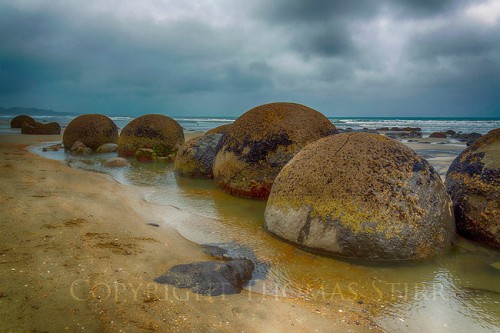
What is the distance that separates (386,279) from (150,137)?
12.4m

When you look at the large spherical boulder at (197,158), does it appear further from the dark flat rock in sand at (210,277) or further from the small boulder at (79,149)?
the small boulder at (79,149)

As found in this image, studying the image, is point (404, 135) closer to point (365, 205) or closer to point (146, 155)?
point (146, 155)

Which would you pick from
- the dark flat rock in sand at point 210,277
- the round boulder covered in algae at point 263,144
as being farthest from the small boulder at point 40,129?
the dark flat rock in sand at point 210,277

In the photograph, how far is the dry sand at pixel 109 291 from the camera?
2340 millimetres

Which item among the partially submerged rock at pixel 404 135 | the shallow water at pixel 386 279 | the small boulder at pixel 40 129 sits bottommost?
the shallow water at pixel 386 279

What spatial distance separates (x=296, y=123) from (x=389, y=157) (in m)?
3.12

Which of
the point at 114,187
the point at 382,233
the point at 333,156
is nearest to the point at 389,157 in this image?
the point at 333,156

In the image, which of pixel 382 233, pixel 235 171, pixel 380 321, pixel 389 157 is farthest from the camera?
pixel 235 171

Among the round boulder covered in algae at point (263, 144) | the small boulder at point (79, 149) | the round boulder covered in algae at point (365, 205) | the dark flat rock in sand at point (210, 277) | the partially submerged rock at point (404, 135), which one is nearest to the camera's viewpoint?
the dark flat rock in sand at point (210, 277)

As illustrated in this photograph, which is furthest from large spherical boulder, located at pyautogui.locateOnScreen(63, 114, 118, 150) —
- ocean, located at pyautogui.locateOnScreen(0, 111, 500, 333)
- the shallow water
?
the shallow water

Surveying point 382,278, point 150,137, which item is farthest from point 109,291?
point 150,137

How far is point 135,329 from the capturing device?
90.0 inches

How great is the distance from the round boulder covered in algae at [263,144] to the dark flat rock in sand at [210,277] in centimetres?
368

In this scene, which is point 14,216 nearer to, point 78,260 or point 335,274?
point 78,260
